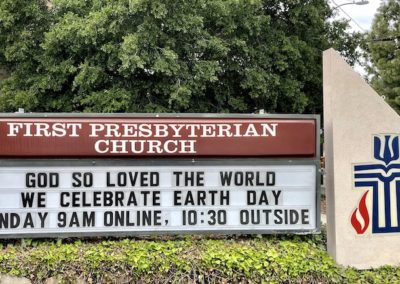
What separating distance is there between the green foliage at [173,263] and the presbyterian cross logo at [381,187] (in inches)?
20.1

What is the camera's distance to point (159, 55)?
11172 millimetres

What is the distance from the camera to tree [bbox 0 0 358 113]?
441 inches

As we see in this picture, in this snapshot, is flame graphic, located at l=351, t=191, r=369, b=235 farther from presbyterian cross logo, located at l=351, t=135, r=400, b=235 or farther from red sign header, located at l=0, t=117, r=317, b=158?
red sign header, located at l=0, t=117, r=317, b=158

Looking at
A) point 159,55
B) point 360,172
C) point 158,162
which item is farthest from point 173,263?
point 159,55

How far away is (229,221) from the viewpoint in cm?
544

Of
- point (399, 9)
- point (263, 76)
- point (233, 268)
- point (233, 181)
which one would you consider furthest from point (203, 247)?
point (399, 9)

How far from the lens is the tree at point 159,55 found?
11.2 metres

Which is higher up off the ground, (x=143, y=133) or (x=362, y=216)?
(x=143, y=133)

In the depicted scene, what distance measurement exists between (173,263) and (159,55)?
22.7 ft

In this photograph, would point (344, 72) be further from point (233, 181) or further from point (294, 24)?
point (294, 24)

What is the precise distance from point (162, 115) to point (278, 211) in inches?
67.5

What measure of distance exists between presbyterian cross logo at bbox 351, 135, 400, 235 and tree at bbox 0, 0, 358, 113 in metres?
6.40

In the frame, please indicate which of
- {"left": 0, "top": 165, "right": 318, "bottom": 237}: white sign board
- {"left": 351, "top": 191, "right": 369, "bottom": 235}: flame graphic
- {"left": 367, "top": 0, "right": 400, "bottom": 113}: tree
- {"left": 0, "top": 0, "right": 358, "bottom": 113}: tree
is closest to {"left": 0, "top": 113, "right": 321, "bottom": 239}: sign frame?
{"left": 0, "top": 165, "right": 318, "bottom": 237}: white sign board

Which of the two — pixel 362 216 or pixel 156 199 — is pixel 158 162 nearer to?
pixel 156 199
